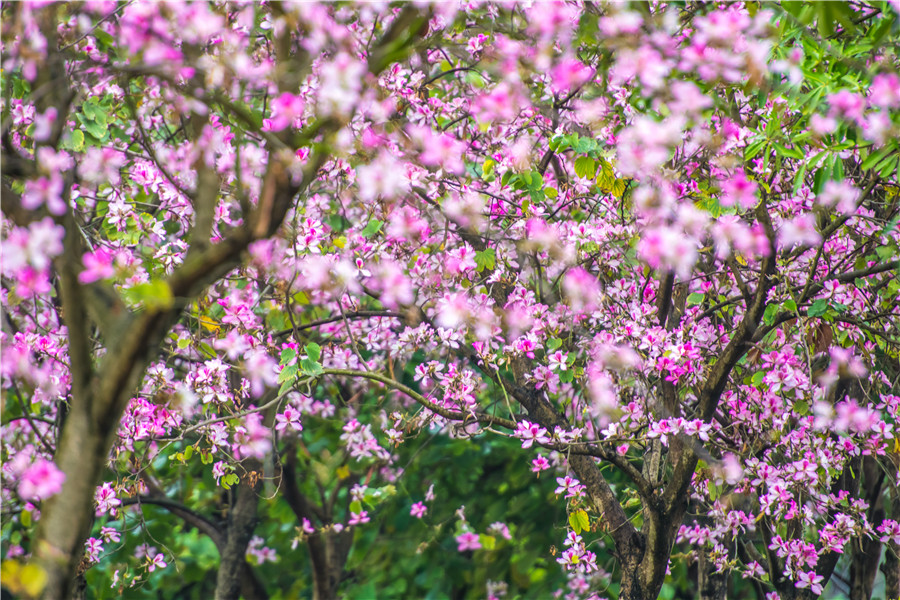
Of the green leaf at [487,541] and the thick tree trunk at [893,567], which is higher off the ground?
the green leaf at [487,541]

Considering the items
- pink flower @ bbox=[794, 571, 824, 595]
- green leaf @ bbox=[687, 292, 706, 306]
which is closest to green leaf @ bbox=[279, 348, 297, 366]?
green leaf @ bbox=[687, 292, 706, 306]

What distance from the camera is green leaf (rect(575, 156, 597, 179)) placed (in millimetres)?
5148

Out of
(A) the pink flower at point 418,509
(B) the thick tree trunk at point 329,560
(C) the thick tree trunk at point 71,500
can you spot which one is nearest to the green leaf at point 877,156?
(C) the thick tree trunk at point 71,500

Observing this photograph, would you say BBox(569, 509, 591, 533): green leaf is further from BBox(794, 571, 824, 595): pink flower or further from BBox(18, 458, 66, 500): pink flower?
BBox(18, 458, 66, 500): pink flower

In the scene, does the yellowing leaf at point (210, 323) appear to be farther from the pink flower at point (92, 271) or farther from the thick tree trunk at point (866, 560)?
the thick tree trunk at point (866, 560)

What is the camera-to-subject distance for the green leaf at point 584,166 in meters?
5.15

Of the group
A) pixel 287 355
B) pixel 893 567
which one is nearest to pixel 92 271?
pixel 287 355

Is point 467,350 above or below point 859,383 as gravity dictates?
above

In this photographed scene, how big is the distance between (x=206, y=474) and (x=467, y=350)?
Answer: 449 cm

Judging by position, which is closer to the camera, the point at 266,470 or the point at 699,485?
the point at 699,485

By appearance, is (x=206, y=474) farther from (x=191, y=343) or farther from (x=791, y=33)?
(x=791, y=33)

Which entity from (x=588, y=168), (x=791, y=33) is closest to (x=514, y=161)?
(x=588, y=168)

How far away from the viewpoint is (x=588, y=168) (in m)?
5.17

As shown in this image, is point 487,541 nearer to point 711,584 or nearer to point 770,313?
point 711,584
